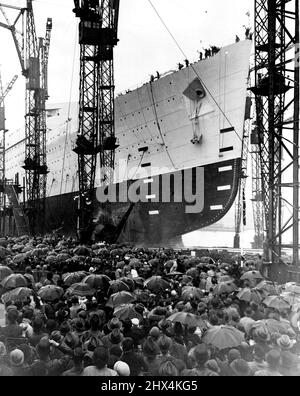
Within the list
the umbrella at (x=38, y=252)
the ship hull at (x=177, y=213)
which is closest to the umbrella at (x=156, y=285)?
the umbrella at (x=38, y=252)

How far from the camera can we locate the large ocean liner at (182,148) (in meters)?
25.0

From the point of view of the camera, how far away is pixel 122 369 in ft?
15.4

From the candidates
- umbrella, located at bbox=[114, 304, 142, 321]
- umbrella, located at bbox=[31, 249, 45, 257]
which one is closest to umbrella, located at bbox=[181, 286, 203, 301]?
umbrella, located at bbox=[114, 304, 142, 321]

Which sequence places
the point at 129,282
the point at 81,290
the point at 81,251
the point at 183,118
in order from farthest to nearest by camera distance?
the point at 183,118 → the point at 81,251 → the point at 129,282 → the point at 81,290

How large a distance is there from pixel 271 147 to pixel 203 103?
47.4 feet

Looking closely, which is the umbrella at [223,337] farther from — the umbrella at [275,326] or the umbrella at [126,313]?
the umbrella at [126,313]

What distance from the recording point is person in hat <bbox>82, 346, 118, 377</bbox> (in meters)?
4.39

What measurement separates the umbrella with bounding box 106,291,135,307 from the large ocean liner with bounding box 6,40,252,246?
57.6ft

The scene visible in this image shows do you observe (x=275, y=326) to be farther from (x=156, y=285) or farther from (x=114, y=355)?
(x=156, y=285)

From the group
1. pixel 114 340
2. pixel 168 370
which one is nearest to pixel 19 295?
pixel 114 340

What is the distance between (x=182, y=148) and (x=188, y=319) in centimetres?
2090

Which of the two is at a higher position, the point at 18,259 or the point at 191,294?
the point at 18,259

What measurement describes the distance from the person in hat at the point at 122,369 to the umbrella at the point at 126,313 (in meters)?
1.80
